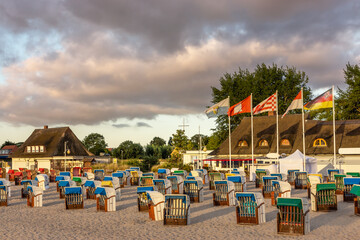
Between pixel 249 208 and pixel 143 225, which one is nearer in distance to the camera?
pixel 249 208

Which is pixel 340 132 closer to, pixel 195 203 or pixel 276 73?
pixel 276 73

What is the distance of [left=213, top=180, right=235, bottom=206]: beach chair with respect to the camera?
17.7 m

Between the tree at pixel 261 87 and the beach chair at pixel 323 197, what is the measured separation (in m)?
41.0

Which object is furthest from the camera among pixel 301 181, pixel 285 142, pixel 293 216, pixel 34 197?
pixel 285 142

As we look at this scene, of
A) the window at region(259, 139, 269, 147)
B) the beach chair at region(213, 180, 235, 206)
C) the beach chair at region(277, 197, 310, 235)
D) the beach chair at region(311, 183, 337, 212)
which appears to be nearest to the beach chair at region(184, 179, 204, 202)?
the beach chair at region(213, 180, 235, 206)

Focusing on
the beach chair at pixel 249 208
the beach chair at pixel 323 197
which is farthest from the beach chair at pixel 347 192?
the beach chair at pixel 249 208

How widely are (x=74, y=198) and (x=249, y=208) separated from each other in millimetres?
8357

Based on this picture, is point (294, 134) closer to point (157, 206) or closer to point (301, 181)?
point (301, 181)

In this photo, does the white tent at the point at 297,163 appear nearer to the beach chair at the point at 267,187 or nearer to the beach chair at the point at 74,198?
the beach chair at the point at 267,187

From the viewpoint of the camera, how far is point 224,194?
58.5 ft

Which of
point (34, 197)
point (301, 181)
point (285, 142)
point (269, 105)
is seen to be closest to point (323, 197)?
point (301, 181)

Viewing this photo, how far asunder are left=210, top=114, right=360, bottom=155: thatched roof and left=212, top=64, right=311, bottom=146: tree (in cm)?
850

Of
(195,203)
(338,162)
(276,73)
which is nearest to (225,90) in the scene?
(276,73)

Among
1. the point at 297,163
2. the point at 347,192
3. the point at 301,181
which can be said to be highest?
the point at 297,163
